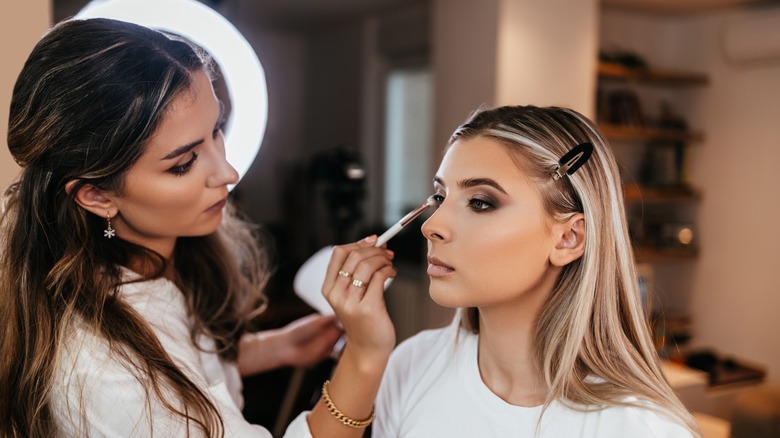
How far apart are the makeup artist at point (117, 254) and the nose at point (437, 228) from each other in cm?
10

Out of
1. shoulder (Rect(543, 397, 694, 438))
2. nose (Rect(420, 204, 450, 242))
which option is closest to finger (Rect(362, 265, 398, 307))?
nose (Rect(420, 204, 450, 242))

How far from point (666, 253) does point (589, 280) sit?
2870mm

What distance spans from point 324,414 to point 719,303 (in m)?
3.32

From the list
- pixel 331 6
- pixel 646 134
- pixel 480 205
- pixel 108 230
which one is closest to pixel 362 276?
pixel 480 205

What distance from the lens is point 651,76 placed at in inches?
135

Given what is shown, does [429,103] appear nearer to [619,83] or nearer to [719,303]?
[619,83]

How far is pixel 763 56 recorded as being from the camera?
319cm

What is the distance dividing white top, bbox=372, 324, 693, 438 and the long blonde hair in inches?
1.7

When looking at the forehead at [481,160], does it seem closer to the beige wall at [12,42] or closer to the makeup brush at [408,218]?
the makeup brush at [408,218]

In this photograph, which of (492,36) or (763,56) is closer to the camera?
(492,36)

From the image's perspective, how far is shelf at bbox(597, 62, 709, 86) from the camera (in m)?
3.33

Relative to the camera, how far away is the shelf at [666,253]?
11.7ft

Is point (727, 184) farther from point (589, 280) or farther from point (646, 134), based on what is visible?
point (589, 280)

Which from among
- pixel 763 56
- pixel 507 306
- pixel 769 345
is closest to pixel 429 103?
pixel 763 56
